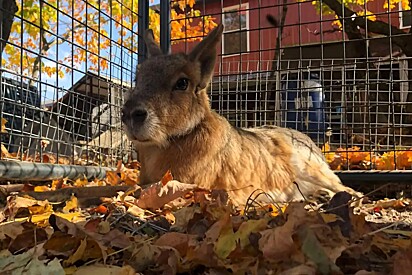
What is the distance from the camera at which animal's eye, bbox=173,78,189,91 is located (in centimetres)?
320

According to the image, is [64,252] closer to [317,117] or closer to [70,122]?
[70,122]

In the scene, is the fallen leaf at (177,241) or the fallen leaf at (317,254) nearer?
the fallen leaf at (317,254)

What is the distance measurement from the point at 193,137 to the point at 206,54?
66 cm

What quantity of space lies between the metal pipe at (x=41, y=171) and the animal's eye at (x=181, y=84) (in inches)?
45.5

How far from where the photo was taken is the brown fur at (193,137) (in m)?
2.98

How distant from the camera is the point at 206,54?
3445 millimetres

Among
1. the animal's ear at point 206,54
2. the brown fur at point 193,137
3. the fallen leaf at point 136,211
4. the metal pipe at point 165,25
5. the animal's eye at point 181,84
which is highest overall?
the metal pipe at point 165,25

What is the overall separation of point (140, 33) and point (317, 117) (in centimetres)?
261

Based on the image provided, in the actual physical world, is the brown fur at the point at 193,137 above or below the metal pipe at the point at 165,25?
below

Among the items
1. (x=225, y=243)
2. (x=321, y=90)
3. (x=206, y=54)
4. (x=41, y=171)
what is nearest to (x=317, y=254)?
(x=225, y=243)

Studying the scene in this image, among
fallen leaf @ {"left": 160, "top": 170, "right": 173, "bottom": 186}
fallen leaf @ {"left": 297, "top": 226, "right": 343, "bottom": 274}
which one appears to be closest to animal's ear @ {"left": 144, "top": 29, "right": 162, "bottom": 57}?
fallen leaf @ {"left": 160, "top": 170, "right": 173, "bottom": 186}

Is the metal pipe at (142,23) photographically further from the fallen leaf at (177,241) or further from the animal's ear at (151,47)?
the fallen leaf at (177,241)

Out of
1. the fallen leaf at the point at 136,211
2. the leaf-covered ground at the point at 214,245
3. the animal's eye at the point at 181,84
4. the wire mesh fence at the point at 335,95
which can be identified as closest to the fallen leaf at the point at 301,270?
the leaf-covered ground at the point at 214,245

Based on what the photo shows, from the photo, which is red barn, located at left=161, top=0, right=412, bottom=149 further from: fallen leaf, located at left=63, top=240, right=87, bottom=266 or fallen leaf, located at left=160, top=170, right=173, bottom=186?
fallen leaf, located at left=63, top=240, right=87, bottom=266
